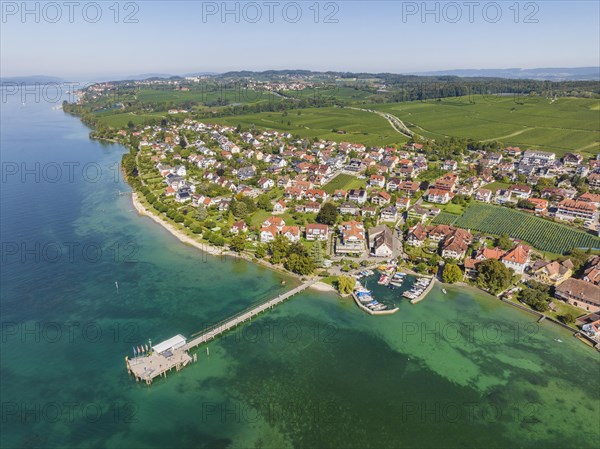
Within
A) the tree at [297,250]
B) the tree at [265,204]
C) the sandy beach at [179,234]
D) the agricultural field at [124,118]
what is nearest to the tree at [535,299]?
the tree at [297,250]

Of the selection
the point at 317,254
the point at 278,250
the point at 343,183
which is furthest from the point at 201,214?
the point at 343,183

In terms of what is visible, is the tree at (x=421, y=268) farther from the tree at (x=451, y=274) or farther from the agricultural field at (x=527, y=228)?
the agricultural field at (x=527, y=228)

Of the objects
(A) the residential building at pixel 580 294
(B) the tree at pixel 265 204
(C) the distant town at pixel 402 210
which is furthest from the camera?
(B) the tree at pixel 265 204

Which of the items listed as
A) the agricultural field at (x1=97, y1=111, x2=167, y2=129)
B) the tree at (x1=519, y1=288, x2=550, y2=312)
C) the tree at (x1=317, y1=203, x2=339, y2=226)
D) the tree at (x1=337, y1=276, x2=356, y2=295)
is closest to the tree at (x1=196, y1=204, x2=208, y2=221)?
the tree at (x1=317, y1=203, x2=339, y2=226)

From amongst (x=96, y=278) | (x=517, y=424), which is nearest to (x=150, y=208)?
(x=96, y=278)

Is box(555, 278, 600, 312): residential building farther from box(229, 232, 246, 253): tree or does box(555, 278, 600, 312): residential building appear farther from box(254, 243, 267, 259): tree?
box(229, 232, 246, 253): tree
